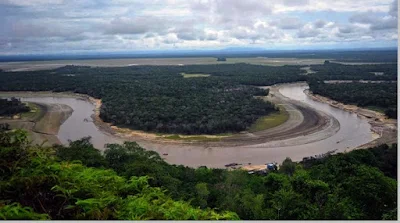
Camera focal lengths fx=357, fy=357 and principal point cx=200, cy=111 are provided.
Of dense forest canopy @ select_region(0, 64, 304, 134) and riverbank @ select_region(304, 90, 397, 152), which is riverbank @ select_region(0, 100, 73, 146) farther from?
riverbank @ select_region(304, 90, 397, 152)

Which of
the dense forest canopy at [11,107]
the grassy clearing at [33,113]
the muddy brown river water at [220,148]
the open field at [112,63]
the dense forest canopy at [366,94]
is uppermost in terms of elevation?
the open field at [112,63]

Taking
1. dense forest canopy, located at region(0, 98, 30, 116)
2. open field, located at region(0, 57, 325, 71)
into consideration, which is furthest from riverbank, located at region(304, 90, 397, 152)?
dense forest canopy, located at region(0, 98, 30, 116)

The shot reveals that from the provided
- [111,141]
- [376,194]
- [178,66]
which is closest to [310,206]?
[376,194]

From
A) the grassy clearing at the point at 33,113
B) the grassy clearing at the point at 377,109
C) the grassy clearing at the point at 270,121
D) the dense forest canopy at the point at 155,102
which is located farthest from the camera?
the grassy clearing at the point at 377,109

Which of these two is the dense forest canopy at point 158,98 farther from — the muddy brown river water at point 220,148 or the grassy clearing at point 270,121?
the muddy brown river water at point 220,148

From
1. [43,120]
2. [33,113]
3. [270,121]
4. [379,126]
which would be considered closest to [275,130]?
[270,121]

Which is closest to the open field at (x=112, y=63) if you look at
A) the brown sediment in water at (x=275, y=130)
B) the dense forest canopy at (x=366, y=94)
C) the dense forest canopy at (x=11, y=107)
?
the dense forest canopy at (x=11, y=107)
